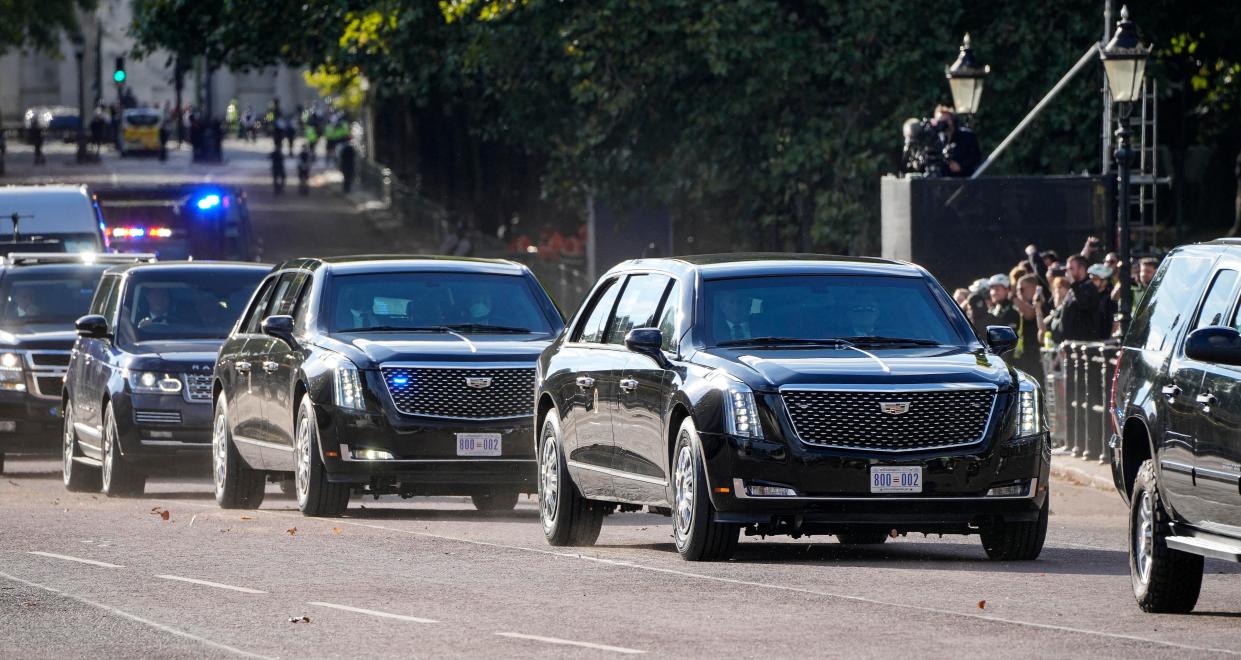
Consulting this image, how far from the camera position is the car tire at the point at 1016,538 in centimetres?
1332

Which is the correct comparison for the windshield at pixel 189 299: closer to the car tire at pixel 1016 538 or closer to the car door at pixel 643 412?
the car door at pixel 643 412

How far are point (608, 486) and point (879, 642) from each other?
4.42 meters

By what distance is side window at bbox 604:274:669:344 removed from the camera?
47.1 ft

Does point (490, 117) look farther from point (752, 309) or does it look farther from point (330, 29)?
point (752, 309)

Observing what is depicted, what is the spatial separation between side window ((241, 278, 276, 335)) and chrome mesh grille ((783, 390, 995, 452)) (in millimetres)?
6733

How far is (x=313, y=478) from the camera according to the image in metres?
16.8

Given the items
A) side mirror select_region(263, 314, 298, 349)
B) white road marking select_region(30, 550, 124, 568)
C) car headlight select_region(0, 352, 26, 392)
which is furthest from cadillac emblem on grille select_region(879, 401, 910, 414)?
car headlight select_region(0, 352, 26, 392)

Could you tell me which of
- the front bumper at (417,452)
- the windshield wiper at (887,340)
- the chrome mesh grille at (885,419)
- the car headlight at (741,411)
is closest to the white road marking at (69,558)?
the front bumper at (417,452)

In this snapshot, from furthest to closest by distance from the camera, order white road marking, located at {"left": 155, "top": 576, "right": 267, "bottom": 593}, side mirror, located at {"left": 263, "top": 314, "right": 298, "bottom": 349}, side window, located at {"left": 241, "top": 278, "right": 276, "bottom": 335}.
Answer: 1. side window, located at {"left": 241, "top": 278, "right": 276, "bottom": 335}
2. side mirror, located at {"left": 263, "top": 314, "right": 298, "bottom": 349}
3. white road marking, located at {"left": 155, "top": 576, "right": 267, "bottom": 593}

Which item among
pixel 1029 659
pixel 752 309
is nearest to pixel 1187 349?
pixel 1029 659

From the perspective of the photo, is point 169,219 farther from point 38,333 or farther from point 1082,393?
point 1082,393

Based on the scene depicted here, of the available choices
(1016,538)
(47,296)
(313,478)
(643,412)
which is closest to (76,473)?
(47,296)

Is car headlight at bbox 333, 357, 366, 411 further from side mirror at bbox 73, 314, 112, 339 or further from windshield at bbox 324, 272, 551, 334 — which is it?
side mirror at bbox 73, 314, 112, 339

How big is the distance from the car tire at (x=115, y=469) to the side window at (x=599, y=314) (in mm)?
6092
